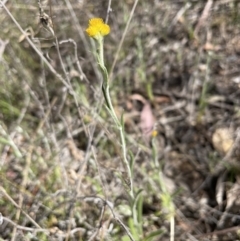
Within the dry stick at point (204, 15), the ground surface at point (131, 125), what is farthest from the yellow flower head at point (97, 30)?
the dry stick at point (204, 15)

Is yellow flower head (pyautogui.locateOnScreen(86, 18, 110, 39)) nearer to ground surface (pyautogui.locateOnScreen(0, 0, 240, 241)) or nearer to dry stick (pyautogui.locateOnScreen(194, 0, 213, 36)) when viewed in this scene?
ground surface (pyautogui.locateOnScreen(0, 0, 240, 241))

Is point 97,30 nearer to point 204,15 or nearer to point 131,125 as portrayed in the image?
point 131,125

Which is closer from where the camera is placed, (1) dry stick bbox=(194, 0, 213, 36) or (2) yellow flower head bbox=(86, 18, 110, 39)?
(2) yellow flower head bbox=(86, 18, 110, 39)

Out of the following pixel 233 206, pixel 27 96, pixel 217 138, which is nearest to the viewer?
pixel 233 206

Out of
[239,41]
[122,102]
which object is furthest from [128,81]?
[239,41]

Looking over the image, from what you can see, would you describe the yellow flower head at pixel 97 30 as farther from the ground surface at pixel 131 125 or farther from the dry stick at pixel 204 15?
the dry stick at pixel 204 15

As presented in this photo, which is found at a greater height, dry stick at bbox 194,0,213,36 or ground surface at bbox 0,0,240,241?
dry stick at bbox 194,0,213,36

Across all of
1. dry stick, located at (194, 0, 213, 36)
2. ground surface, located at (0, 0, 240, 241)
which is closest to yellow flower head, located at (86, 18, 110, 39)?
ground surface, located at (0, 0, 240, 241)

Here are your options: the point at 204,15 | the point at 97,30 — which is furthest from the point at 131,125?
the point at 97,30

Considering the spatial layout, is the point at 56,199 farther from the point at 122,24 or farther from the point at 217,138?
the point at 122,24
